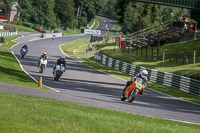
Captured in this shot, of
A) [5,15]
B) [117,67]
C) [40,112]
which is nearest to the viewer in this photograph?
[40,112]

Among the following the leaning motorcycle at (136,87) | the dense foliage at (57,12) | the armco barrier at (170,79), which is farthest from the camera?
the dense foliage at (57,12)

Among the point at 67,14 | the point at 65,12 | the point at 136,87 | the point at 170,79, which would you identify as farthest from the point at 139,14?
the point at 136,87

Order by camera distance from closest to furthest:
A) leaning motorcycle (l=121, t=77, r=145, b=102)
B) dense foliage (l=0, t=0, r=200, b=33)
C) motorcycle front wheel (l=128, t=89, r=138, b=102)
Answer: leaning motorcycle (l=121, t=77, r=145, b=102) → motorcycle front wheel (l=128, t=89, r=138, b=102) → dense foliage (l=0, t=0, r=200, b=33)

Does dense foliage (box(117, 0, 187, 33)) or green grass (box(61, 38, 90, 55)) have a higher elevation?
dense foliage (box(117, 0, 187, 33))

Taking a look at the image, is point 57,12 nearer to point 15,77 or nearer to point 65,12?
point 65,12

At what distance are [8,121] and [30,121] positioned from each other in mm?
526

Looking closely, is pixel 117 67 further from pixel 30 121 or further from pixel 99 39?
pixel 99 39

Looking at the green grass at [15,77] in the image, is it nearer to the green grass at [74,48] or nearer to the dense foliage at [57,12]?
the green grass at [74,48]

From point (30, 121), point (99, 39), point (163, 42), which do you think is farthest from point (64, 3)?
point (30, 121)

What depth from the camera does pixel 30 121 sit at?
9758mm

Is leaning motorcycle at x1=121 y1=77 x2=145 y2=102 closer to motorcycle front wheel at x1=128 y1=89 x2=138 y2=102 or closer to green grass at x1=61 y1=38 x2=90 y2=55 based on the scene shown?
motorcycle front wheel at x1=128 y1=89 x2=138 y2=102

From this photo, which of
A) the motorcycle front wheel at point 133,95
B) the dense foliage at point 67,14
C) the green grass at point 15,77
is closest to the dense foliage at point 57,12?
the dense foliage at point 67,14

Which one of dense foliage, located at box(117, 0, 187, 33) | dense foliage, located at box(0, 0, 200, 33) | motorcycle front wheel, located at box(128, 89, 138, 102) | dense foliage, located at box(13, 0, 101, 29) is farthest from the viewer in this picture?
dense foliage, located at box(13, 0, 101, 29)

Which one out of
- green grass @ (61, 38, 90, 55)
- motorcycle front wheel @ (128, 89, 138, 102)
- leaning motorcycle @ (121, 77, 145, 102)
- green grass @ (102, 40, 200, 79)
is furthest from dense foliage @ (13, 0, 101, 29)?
leaning motorcycle @ (121, 77, 145, 102)
